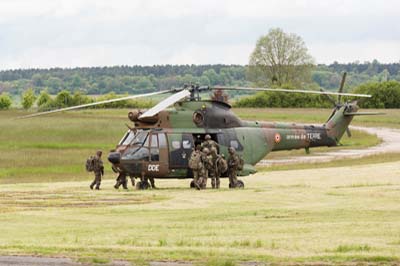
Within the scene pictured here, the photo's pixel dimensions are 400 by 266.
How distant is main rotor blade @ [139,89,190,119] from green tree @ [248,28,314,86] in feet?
432

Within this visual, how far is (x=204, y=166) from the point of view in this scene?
32125 millimetres

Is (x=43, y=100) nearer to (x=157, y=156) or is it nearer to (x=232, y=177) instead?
(x=232, y=177)

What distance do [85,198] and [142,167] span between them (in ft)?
9.02

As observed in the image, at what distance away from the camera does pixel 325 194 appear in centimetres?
2997

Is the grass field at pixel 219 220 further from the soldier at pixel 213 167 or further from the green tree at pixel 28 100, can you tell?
the green tree at pixel 28 100

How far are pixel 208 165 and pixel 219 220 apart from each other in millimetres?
8936

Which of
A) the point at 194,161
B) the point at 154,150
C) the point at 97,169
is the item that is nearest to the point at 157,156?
the point at 154,150

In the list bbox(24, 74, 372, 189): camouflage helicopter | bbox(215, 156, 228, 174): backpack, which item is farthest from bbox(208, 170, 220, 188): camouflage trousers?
bbox(24, 74, 372, 189): camouflage helicopter

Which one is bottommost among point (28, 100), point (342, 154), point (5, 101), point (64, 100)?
point (5, 101)

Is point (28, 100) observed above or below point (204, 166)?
below

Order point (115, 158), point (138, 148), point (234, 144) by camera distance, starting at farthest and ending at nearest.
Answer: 1. point (234, 144)
2. point (138, 148)
3. point (115, 158)

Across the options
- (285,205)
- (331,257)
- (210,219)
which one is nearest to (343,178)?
(285,205)

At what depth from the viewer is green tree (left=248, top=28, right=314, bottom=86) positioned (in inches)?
6531

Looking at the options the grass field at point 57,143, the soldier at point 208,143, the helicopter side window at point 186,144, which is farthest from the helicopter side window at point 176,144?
the grass field at point 57,143
